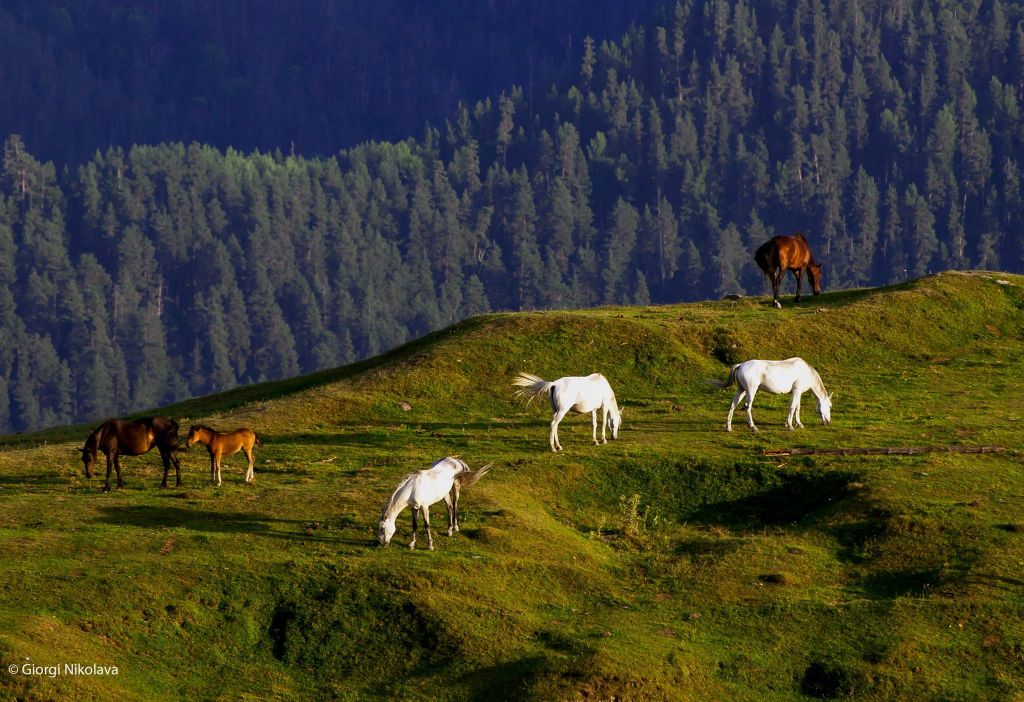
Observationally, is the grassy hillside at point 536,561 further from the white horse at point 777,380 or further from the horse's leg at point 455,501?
the white horse at point 777,380

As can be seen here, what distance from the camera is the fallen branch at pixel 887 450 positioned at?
42719 mm

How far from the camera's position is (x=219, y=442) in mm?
39375

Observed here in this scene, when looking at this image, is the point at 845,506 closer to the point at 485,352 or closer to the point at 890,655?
the point at 890,655

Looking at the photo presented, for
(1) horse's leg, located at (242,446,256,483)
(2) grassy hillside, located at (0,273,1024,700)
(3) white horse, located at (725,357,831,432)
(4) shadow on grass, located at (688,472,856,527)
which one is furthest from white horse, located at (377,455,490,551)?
(3) white horse, located at (725,357,831,432)

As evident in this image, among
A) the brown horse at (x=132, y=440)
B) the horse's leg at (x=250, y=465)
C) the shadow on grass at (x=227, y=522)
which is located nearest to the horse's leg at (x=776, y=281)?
the horse's leg at (x=250, y=465)

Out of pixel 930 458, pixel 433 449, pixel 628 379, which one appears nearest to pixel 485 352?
pixel 628 379

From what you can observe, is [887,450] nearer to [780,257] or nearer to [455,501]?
[455,501]

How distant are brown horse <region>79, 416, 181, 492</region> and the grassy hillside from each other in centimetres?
80

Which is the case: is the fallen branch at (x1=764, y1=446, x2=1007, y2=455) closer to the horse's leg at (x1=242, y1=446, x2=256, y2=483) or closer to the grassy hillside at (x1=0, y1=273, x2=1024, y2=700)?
the grassy hillside at (x1=0, y1=273, x2=1024, y2=700)

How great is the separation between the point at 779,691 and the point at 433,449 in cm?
1608

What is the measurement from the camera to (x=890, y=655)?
31.6m

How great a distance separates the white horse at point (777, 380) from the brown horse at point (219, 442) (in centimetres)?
1440

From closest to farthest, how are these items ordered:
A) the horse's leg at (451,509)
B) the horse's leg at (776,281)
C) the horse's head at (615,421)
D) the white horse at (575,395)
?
the horse's leg at (451,509), the white horse at (575,395), the horse's head at (615,421), the horse's leg at (776,281)

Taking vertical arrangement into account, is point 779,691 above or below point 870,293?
below
